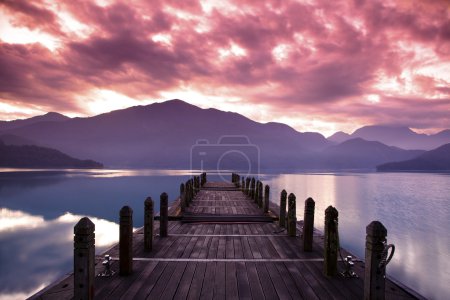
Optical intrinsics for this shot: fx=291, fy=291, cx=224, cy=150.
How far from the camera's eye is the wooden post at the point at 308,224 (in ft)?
29.4

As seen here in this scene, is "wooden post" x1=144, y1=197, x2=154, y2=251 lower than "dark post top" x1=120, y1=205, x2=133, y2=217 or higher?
lower

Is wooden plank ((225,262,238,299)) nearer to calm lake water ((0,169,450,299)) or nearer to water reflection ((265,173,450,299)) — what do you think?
calm lake water ((0,169,450,299))

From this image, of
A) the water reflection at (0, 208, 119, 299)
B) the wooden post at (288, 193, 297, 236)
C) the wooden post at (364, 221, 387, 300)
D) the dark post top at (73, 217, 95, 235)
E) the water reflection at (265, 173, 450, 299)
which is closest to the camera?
the dark post top at (73, 217, 95, 235)

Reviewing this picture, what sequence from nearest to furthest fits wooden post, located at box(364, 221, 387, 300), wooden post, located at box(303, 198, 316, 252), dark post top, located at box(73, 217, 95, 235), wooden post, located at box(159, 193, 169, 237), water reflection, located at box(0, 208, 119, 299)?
1. dark post top, located at box(73, 217, 95, 235)
2. wooden post, located at box(364, 221, 387, 300)
3. wooden post, located at box(303, 198, 316, 252)
4. wooden post, located at box(159, 193, 169, 237)
5. water reflection, located at box(0, 208, 119, 299)

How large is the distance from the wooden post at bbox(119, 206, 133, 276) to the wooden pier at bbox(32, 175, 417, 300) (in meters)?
0.09

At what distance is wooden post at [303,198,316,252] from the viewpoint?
Result: 895cm

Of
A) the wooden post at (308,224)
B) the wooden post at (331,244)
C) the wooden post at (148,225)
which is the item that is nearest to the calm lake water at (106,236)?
→ the wooden post at (308,224)

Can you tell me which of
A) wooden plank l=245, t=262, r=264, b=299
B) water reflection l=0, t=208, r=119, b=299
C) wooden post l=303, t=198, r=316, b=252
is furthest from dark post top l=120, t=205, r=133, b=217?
water reflection l=0, t=208, r=119, b=299

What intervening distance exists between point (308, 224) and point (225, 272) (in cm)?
325

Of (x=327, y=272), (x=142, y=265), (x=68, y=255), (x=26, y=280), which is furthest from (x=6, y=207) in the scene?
(x=327, y=272)

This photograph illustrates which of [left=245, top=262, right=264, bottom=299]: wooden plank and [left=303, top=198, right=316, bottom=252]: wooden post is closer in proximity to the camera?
[left=245, top=262, right=264, bottom=299]: wooden plank

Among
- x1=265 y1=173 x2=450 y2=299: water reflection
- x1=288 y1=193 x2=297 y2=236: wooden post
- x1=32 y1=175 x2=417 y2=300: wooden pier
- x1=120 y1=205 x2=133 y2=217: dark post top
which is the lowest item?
x1=265 y1=173 x2=450 y2=299: water reflection

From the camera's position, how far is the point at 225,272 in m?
7.30

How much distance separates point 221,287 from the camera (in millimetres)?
6402
